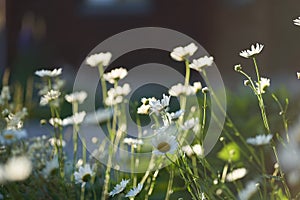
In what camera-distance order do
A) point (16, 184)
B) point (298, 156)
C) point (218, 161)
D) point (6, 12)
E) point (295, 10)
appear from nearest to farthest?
point (298, 156), point (16, 184), point (218, 161), point (295, 10), point (6, 12)

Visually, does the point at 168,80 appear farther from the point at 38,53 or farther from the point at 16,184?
the point at 16,184

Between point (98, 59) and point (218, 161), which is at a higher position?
point (98, 59)

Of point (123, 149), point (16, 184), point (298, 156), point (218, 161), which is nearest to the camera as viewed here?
point (298, 156)

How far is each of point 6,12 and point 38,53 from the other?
2.86ft

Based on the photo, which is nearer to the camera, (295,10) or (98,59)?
(98,59)

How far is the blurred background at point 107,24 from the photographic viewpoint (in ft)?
22.8

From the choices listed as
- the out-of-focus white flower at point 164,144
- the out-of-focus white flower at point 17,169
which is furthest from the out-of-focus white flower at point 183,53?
the out-of-focus white flower at point 17,169

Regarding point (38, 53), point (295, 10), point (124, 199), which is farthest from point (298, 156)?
point (38, 53)

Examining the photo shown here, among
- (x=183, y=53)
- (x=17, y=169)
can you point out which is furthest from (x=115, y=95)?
(x=17, y=169)

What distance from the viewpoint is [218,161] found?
2.46m

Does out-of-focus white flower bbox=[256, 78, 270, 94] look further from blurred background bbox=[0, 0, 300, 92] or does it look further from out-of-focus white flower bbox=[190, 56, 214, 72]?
blurred background bbox=[0, 0, 300, 92]

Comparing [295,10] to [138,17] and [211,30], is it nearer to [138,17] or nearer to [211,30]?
[211,30]

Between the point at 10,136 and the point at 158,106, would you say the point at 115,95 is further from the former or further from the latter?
the point at 158,106

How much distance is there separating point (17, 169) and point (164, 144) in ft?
1.33
